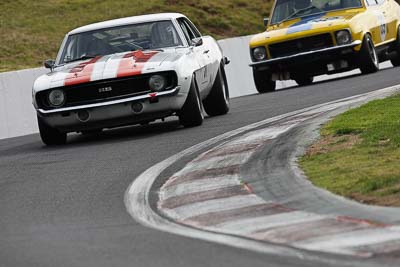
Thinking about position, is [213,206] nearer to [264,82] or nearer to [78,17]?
[264,82]

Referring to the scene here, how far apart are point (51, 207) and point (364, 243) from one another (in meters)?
3.22

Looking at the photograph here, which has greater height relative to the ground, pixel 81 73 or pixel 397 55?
pixel 81 73

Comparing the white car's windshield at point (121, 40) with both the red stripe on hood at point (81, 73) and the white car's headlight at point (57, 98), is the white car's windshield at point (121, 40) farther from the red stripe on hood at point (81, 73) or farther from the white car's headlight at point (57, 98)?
the white car's headlight at point (57, 98)

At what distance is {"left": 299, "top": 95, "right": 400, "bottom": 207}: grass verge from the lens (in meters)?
7.59

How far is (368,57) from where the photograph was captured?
1986 centimetres

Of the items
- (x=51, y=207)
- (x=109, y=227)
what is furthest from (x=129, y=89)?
(x=109, y=227)

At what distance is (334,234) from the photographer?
623 cm

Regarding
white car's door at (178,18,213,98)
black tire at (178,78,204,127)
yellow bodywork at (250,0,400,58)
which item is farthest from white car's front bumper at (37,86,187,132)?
yellow bodywork at (250,0,400,58)

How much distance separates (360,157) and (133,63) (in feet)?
15.5

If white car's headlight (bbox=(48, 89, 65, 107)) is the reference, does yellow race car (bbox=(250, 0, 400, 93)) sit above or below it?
below

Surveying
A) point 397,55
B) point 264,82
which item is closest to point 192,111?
point 264,82

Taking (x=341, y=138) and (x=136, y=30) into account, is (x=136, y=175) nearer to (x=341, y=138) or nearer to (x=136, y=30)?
(x=341, y=138)

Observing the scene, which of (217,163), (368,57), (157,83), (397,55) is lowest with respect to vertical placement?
(397,55)

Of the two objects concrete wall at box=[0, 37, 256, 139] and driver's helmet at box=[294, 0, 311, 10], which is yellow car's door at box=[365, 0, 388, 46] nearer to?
driver's helmet at box=[294, 0, 311, 10]
